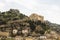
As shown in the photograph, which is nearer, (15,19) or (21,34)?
(21,34)

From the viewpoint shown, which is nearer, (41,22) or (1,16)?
(41,22)

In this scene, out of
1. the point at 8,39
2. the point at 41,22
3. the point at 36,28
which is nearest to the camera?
the point at 8,39

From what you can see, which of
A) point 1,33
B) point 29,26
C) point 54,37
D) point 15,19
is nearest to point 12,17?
point 15,19

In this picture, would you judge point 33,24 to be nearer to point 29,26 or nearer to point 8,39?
point 29,26

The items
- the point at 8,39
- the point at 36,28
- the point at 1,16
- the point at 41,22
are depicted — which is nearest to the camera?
the point at 8,39

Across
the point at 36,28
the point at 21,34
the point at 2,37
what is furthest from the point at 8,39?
the point at 36,28

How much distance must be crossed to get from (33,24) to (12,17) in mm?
17613

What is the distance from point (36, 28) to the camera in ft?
384

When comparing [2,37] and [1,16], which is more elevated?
[1,16]

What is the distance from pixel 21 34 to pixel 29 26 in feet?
33.8

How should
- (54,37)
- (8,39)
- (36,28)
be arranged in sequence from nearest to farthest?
1. (8,39)
2. (54,37)
3. (36,28)

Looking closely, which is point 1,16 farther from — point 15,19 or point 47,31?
point 47,31

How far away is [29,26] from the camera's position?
12094 centimetres

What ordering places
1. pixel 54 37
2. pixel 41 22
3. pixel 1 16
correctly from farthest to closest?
pixel 1 16, pixel 41 22, pixel 54 37
